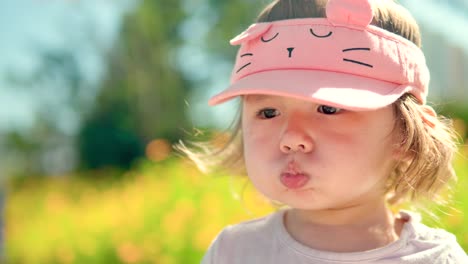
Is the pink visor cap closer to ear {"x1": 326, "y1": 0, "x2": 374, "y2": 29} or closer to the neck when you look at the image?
ear {"x1": 326, "y1": 0, "x2": 374, "y2": 29}

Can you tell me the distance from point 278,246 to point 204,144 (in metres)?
0.58

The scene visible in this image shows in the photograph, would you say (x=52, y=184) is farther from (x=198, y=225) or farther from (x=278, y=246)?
(x=278, y=246)

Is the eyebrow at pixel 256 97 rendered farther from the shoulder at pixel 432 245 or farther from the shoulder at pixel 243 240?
the shoulder at pixel 432 245

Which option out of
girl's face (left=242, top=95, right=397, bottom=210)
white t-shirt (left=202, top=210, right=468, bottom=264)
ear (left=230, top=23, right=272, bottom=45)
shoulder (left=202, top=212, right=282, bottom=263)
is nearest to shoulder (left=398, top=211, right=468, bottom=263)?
white t-shirt (left=202, top=210, right=468, bottom=264)

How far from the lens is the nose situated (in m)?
1.74

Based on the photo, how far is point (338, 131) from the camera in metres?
1.76

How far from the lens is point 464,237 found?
2828mm

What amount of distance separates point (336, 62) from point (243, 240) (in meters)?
0.60

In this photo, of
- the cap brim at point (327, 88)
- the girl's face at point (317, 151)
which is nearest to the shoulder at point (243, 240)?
the girl's face at point (317, 151)

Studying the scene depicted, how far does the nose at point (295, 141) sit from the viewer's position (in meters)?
A: 1.74

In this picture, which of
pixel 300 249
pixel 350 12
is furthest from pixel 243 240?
pixel 350 12

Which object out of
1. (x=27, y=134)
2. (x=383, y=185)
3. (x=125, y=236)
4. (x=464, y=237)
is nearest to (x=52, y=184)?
(x=27, y=134)

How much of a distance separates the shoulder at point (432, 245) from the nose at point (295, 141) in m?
0.43

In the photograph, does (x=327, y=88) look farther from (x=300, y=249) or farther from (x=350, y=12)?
(x=300, y=249)
